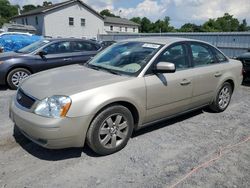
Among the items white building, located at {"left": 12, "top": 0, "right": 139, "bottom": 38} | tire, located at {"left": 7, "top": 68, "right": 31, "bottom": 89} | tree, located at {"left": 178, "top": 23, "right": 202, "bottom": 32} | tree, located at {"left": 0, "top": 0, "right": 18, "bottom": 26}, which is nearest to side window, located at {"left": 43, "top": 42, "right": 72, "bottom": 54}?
tire, located at {"left": 7, "top": 68, "right": 31, "bottom": 89}

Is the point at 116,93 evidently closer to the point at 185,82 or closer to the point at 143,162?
the point at 143,162

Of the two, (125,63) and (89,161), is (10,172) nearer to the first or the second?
(89,161)

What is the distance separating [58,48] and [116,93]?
5096 mm

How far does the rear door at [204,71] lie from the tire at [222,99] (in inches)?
10.9

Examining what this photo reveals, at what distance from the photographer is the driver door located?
3723mm

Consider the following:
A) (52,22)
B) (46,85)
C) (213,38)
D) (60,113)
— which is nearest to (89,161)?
(60,113)

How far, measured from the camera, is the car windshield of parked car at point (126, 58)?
3758 mm

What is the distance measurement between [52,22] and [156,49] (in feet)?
114

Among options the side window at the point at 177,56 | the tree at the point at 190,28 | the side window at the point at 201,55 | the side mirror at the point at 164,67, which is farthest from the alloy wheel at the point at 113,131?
the tree at the point at 190,28

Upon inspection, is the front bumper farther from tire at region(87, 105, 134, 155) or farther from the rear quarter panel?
the rear quarter panel

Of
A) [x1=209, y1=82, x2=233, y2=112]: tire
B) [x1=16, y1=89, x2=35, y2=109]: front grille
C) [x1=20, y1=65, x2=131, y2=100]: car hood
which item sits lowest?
[x1=209, y1=82, x2=233, y2=112]: tire

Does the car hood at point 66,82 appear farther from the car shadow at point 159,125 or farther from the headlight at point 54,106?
the car shadow at point 159,125

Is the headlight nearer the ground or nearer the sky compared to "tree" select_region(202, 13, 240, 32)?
nearer the ground

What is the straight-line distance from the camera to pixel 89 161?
3.29 m
